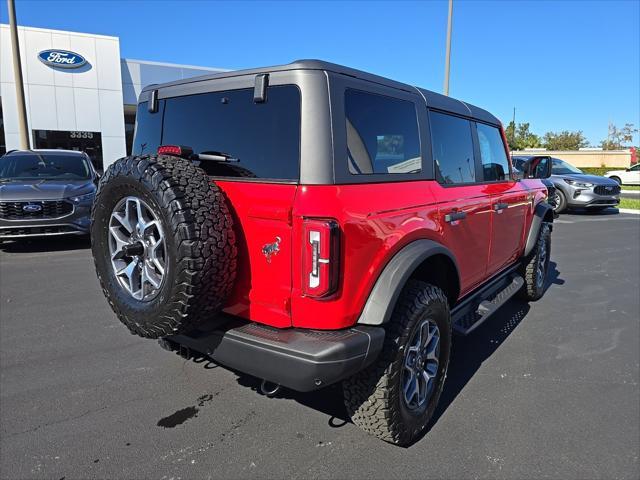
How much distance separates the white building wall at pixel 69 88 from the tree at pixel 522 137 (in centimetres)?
5393

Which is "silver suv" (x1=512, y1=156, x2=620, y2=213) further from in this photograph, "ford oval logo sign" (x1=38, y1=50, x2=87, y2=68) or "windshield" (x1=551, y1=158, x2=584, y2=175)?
"ford oval logo sign" (x1=38, y1=50, x2=87, y2=68)

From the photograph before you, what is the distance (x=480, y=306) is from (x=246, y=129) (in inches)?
93.3

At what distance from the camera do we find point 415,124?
9.10 feet

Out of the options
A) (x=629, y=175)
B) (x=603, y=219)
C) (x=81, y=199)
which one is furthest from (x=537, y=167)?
(x=629, y=175)

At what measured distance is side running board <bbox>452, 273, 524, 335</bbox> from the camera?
3.25 m

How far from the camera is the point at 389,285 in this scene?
2.24m

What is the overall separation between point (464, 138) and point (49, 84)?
23.5 m

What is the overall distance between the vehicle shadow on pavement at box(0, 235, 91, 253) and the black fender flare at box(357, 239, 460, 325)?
6957 millimetres

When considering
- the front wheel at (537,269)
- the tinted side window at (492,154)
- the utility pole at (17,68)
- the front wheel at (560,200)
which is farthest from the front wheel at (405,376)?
the utility pole at (17,68)

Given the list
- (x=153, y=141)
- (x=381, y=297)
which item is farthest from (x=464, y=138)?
(x=153, y=141)

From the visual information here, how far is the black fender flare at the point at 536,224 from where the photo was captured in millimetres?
4770

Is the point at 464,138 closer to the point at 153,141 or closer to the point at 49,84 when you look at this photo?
the point at 153,141

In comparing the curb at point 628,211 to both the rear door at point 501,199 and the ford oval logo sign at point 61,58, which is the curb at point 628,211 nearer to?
the rear door at point 501,199

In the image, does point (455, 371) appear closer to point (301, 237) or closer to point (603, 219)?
point (301, 237)
